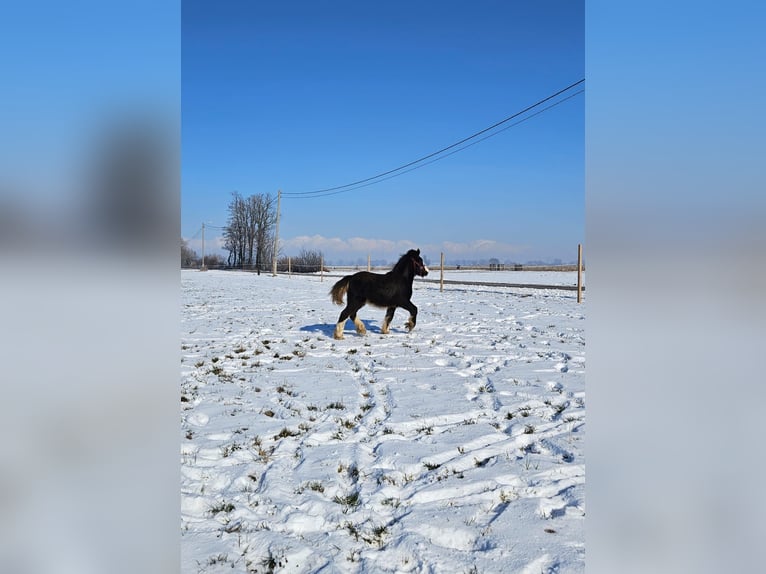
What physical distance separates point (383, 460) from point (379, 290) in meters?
4.84

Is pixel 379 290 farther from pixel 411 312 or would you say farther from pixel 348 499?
pixel 348 499

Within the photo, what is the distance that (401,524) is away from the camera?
215cm

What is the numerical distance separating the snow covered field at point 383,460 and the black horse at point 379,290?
1.34m

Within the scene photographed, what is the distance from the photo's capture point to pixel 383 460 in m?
2.85

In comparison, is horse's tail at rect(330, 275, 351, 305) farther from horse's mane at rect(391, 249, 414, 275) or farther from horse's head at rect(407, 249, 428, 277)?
horse's head at rect(407, 249, 428, 277)

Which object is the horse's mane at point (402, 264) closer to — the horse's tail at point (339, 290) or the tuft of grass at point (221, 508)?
the horse's tail at point (339, 290)

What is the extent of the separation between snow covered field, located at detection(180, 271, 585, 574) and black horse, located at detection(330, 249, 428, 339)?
4.41ft

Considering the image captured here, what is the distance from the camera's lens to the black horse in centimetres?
750

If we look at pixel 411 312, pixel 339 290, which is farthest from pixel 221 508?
pixel 411 312

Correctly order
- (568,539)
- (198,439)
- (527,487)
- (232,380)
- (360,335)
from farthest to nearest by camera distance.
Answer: (360,335) < (232,380) < (198,439) < (527,487) < (568,539)
